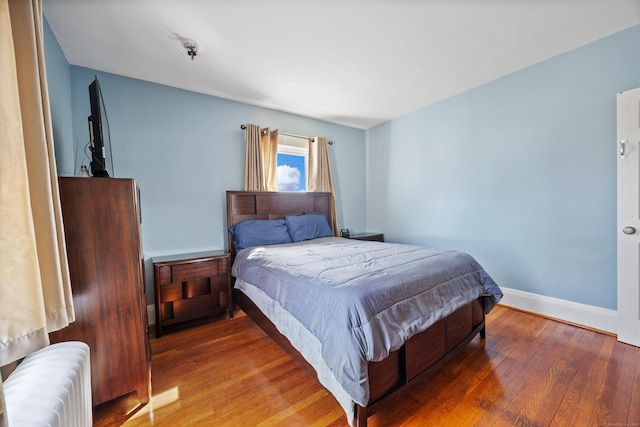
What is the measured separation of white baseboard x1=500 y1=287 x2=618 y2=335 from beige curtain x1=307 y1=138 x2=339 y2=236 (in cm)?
238

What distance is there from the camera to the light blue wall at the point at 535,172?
2.21 metres

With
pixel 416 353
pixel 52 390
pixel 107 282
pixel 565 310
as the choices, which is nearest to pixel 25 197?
pixel 52 390

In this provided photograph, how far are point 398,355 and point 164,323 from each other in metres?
2.16

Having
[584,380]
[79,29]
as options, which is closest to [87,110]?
[79,29]

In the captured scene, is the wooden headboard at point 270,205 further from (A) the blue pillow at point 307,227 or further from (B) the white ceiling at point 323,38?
(B) the white ceiling at point 323,38

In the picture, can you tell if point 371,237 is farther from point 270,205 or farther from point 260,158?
point 260,158

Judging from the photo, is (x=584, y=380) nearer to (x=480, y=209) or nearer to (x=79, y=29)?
(x=480, y=209)

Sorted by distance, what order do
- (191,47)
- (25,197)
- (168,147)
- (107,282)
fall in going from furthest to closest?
(168,147) → (191,47) → (107,282) → (25,197)

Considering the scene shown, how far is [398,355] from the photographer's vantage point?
4.72 feet

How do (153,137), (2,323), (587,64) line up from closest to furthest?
1. (2,323)
2. (587,64)
3. (153,137)

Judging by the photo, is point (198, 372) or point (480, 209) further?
point (480, 209)

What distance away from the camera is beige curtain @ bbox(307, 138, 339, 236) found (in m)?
3.84

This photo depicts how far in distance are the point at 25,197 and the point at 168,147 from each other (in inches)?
89.4

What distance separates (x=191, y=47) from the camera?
2117 mm
